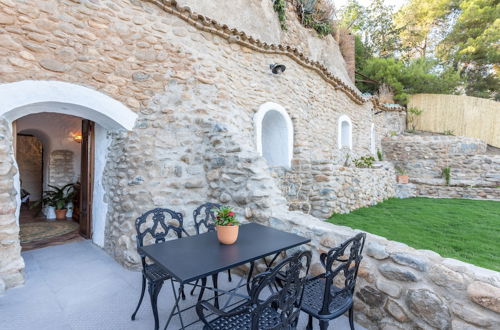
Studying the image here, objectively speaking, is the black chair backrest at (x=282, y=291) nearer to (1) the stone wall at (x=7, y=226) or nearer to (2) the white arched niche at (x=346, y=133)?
(1) the stone wall at (x=7, y=226)

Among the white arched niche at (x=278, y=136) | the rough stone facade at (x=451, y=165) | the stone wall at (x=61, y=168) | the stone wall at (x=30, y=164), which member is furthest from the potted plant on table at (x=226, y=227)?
the rough stone facade at (x=451, y=165)

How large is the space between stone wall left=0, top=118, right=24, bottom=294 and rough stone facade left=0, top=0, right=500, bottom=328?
12 millimetres

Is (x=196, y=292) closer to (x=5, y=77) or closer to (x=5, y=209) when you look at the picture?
(x=5, y=209)

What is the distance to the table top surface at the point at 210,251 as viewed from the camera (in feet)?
5.39

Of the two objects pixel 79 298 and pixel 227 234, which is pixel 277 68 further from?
pixel 79 298

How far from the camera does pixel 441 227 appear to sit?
4.23 meters

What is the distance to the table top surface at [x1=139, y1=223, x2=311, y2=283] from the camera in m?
1.64

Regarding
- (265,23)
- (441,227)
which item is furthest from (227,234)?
(265,23)

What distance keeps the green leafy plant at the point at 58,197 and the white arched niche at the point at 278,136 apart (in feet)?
16.9

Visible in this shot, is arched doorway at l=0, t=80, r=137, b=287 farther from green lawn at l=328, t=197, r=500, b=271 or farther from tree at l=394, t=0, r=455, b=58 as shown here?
tree at l=394, t=0, r=455, b=58

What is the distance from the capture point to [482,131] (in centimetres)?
1129

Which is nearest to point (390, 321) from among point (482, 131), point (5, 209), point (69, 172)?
point (5, 209)

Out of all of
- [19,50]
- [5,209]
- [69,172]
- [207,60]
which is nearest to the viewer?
[5,209]

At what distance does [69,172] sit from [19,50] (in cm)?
490
